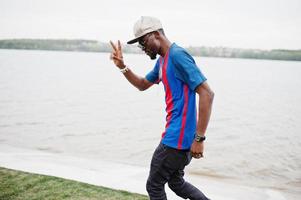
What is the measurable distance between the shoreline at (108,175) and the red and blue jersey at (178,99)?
221 cm

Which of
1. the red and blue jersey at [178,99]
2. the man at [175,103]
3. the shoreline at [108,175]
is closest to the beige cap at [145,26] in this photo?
the man at [175,103]

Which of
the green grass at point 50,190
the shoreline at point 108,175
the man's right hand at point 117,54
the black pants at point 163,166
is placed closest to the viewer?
the black pants at point 163,166

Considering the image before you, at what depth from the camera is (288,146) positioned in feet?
42.8

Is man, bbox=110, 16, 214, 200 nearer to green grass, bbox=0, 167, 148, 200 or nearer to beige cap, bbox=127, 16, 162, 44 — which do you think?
beige cap, bbox=127, 16, 162, 44

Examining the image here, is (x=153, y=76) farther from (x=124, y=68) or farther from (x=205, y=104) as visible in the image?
(x=205, y=104)

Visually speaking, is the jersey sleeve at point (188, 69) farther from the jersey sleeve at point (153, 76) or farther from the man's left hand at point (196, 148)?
the jersey sleeve at point (153, 76)

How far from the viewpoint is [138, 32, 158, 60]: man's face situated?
344 cm

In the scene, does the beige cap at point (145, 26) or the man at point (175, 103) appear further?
the beige cap at point (145, 26)

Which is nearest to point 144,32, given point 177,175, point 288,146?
point 177,175

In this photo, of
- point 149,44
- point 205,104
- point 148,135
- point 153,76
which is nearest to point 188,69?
point 205,104

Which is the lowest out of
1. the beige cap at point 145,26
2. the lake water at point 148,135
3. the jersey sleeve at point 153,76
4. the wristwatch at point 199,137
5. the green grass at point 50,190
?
the lake water at point 148,135

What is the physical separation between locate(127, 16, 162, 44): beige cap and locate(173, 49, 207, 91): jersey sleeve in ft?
1.03

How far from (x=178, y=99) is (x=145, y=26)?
70 cm

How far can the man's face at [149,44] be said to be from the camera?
344 centimetres
